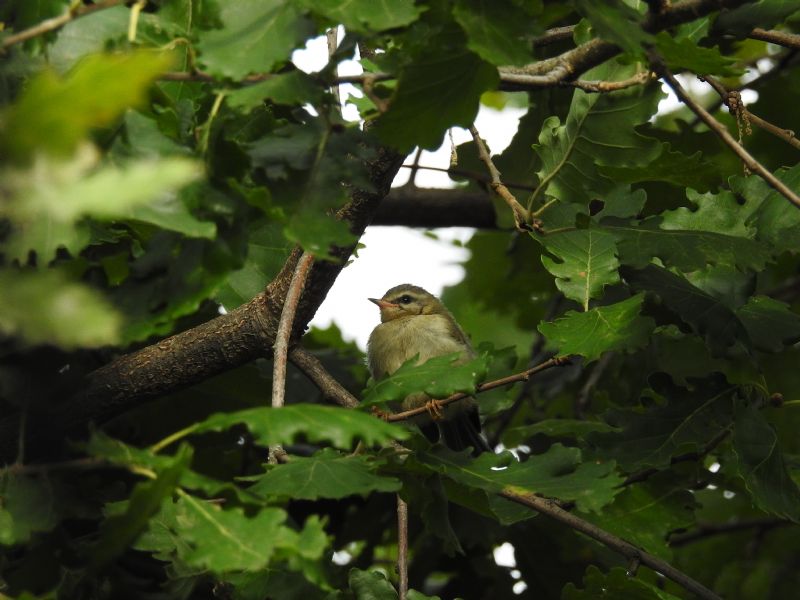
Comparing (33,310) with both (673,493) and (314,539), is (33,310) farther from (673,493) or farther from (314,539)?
(673,493)

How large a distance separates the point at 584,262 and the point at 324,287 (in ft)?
2.44

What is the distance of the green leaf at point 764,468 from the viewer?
3170 mm

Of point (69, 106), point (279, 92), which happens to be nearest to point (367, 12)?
point (279, 92)

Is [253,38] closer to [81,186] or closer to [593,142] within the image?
[81,186]

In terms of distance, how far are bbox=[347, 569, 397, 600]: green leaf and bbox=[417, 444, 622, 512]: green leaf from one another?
17.6 inches

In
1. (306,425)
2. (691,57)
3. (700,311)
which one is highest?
(691,57)

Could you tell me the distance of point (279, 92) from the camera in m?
2.22

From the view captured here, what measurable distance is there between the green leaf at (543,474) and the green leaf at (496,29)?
3.32 ft

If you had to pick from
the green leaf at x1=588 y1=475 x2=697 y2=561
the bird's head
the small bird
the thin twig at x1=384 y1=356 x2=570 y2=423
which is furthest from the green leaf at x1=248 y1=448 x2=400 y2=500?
the bird's head

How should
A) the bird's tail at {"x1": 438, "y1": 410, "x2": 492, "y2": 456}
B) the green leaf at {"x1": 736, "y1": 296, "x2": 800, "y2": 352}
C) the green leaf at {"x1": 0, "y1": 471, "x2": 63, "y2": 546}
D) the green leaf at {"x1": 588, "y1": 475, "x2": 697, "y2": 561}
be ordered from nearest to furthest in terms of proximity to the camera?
the green leaf at {"x1": 0, "y1": 471, "x2": 63, "y2": 546}
the green leaf at {"x1": 736, "y1": 296, "x2": 800, "y2": 352}
the green leaf at {"x1": 588, "y1": 475, "x2": 697, "y2": 561}
the bird's tail at {"x1": 438, "y1": 410, "x2": 492, "y2": 456}

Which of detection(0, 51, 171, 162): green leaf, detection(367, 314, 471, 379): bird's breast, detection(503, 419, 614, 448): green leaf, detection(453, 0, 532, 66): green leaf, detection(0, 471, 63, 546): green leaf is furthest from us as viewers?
detection(367, 314, 471, 379): bird's breast

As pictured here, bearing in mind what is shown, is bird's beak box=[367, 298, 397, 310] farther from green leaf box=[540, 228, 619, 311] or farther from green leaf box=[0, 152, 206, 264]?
green leaf box=[0, 152, 206, 264]

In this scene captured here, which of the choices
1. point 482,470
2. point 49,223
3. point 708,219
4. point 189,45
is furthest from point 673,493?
point 49,223

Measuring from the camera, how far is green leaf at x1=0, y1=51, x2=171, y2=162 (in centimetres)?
127
